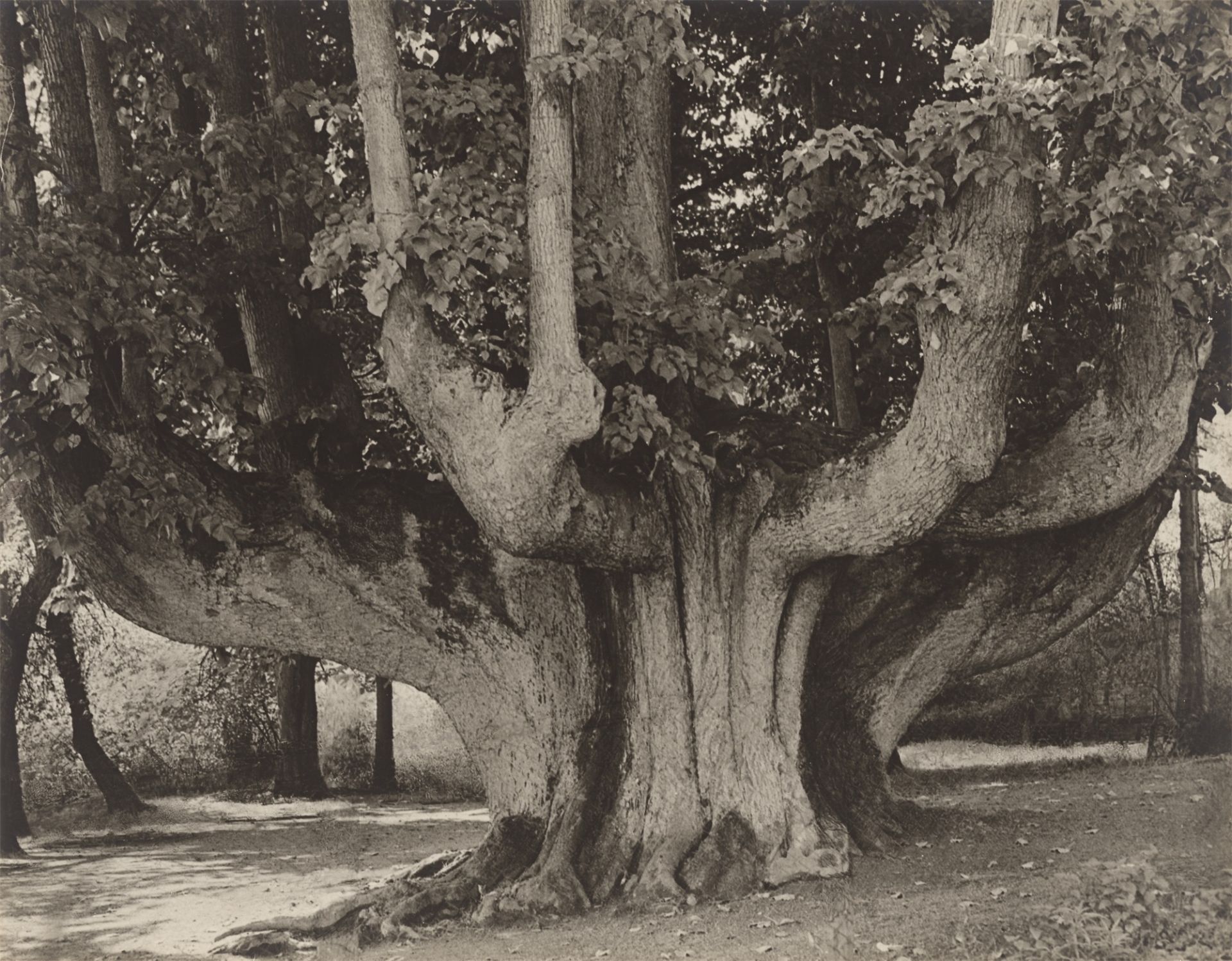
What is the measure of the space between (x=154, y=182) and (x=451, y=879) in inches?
210

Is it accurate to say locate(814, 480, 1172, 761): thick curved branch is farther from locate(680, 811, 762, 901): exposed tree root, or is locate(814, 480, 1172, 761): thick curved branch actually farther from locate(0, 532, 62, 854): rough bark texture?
locate(0, 532, 62, 854): rough bark texture

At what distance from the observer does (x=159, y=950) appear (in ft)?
29.7

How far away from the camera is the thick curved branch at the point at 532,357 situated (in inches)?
299

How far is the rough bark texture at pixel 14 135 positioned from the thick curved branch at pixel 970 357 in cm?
573

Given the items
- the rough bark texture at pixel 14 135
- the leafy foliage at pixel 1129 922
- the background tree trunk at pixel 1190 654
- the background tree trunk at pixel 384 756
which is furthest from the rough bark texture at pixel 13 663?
the background tree trunk at pixel 1190 654

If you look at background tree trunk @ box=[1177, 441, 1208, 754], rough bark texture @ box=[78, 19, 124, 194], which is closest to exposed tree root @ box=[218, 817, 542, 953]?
rough bark texture @ box=[78, 19, 124, 194]

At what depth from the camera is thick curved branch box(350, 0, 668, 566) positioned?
761cm

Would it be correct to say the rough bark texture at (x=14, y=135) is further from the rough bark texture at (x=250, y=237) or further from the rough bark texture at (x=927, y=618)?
the rough bark texture at (x=927, y=618)

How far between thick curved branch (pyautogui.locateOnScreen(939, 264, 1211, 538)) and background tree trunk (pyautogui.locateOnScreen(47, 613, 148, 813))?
10366 millimetres

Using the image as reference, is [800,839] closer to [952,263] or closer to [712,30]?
[952,263]

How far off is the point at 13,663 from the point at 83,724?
5.48ft

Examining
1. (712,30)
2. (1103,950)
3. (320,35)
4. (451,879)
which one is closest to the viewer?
(1103,950)

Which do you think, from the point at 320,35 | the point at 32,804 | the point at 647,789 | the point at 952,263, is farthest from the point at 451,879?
the point at 32,804

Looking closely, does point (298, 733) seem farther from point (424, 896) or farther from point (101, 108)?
point (101, 108)
